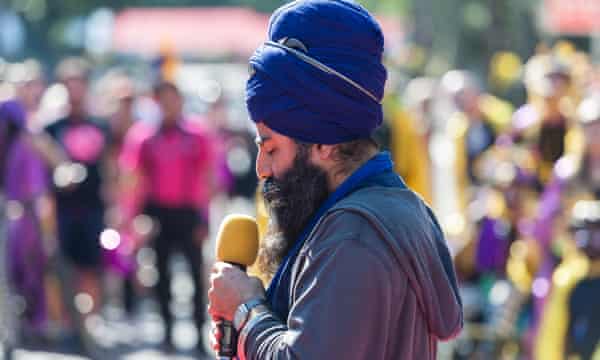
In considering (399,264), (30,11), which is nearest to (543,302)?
(399,264)

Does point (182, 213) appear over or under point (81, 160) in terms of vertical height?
under

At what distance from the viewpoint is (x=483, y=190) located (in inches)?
356

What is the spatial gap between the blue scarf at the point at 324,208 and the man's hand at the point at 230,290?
0.12 ft

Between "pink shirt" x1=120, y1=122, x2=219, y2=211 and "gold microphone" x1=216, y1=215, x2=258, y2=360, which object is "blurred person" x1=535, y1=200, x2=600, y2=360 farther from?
"pink shirt" x1=120, y1=122, x2=219, y2=211

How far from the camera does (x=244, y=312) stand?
2.57m

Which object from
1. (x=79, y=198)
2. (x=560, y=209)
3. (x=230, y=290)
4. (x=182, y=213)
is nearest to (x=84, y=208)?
(x=79, y=198)

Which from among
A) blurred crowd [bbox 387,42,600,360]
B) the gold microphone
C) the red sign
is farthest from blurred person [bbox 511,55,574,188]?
the red sign

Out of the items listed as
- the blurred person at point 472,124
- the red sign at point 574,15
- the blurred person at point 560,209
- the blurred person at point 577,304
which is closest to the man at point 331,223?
the blurred person at point 577,304

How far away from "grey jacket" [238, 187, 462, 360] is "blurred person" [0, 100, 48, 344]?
20.7 feet

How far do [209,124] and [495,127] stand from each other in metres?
3.61

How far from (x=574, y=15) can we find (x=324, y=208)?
61.8ft

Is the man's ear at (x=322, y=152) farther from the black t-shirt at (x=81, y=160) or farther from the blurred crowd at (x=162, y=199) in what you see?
the black t-shirt at (x=81, y=160)

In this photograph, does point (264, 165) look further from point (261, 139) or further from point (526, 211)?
point (526, 211)

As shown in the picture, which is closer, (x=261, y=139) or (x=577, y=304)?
(x=261, y=139)
